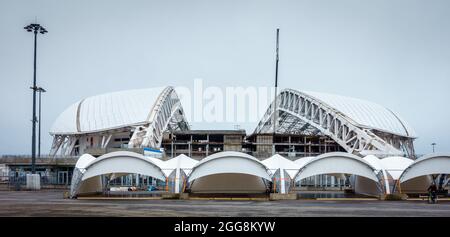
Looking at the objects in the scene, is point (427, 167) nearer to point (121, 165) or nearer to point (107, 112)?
point (121, 165)

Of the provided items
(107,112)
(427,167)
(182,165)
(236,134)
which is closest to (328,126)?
(236,134)

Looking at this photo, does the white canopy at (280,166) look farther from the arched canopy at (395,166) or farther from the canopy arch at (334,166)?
the arched canopy at (395,166)

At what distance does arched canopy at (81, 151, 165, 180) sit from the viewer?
37.4 m

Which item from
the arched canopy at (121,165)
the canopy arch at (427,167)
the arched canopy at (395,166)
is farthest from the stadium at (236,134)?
the arched canopy at (121,165)

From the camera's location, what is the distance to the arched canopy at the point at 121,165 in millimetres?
37406

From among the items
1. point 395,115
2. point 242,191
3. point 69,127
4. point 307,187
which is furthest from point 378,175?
point 395,115

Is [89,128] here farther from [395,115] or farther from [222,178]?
[395,115]

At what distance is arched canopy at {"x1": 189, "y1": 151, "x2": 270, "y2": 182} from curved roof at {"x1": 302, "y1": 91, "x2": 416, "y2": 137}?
→ 2374 inches

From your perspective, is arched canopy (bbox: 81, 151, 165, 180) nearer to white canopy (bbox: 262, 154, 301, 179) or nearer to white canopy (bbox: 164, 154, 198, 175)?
white canopy (bbox: 164, 154, 198, 175)

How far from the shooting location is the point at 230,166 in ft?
124

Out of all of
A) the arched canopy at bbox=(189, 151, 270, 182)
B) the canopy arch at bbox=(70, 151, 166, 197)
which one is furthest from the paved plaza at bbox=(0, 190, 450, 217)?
the arched canopy at bbox=(189, 151, 270, 182)

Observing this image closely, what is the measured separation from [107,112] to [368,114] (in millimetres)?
57634

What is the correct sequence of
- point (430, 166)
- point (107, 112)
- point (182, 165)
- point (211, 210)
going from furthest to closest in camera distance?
point (107, 112) → point (182, 165) → point (430, 166) → point (211, 210)
